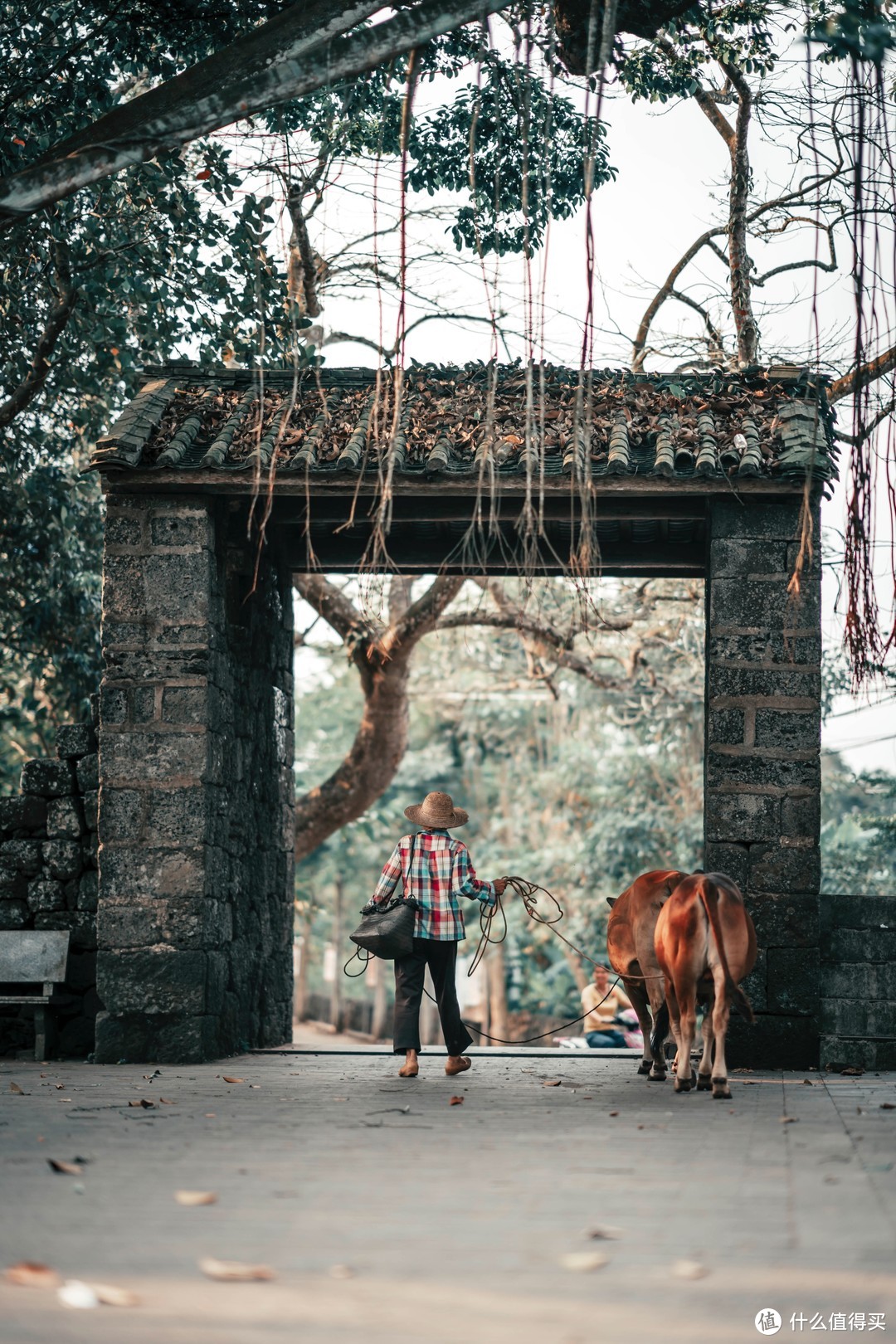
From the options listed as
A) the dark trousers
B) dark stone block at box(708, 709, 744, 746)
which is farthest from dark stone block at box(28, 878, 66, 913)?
dark stone block at box(708, 709, 744, 746)

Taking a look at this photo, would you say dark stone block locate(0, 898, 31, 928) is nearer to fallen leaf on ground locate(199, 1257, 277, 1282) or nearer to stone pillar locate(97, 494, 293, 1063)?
stone pillar locate(97, 494, 293, 1063)

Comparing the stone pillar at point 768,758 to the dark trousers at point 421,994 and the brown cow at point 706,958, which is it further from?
the dark trousers at point 421,994

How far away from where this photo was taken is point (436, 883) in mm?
9062

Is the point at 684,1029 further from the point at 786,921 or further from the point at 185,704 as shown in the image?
the point at 185,704

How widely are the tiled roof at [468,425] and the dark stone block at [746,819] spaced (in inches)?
77.6

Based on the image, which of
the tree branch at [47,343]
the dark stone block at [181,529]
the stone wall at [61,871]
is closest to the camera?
the dark stone block at [181,529]

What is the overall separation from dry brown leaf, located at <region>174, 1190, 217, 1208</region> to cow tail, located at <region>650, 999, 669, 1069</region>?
4852 mm

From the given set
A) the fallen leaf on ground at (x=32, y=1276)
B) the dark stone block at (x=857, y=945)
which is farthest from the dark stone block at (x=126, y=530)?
the fallen leaf on ground at (x=32, y=1276)

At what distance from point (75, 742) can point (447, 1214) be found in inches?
273

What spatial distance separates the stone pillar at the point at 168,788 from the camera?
9430 millimetres

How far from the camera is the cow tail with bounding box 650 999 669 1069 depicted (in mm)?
8938

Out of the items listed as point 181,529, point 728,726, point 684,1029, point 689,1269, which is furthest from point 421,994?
point 689,1269

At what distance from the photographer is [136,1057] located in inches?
370

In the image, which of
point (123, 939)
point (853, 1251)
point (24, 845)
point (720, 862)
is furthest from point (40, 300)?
point (853, 1251)
